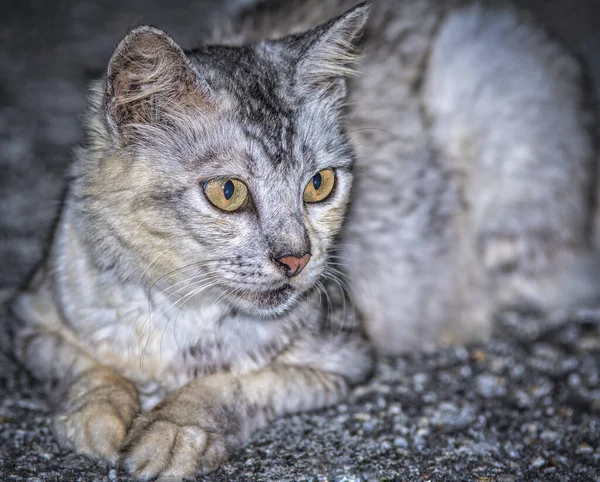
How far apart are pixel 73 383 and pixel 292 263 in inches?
39.6

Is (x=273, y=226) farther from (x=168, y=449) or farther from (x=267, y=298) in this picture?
(x=168, y=449)

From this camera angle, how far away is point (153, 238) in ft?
9.11

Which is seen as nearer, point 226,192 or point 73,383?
point 226,192

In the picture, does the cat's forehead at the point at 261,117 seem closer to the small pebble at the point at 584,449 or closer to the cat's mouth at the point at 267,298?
the cat's mouth at the point at 267,298

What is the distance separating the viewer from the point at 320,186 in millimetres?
3000

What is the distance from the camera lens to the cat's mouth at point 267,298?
2807mm

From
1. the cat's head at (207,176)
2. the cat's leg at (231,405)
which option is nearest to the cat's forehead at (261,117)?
the cat's head at (207,176)

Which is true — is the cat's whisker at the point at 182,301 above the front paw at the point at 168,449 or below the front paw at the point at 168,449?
above

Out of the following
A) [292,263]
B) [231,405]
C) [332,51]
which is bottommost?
[231,405]

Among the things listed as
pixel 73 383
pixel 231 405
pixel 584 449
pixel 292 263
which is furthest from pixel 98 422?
pixel 584 449

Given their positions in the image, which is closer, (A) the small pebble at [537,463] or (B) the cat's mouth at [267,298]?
(B) the cat's mouth at [267,298]

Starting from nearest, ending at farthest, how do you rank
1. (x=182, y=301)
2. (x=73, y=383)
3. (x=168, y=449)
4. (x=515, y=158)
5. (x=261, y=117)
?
(x=168, y=449), (x=261, y=117), (x=182, y=301), (x=73, y=383), (x=515, y=158)

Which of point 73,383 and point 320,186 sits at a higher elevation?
point 320,186

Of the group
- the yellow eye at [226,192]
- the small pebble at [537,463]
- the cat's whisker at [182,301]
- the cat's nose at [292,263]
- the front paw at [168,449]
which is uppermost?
the yellow eye at [226,192]
